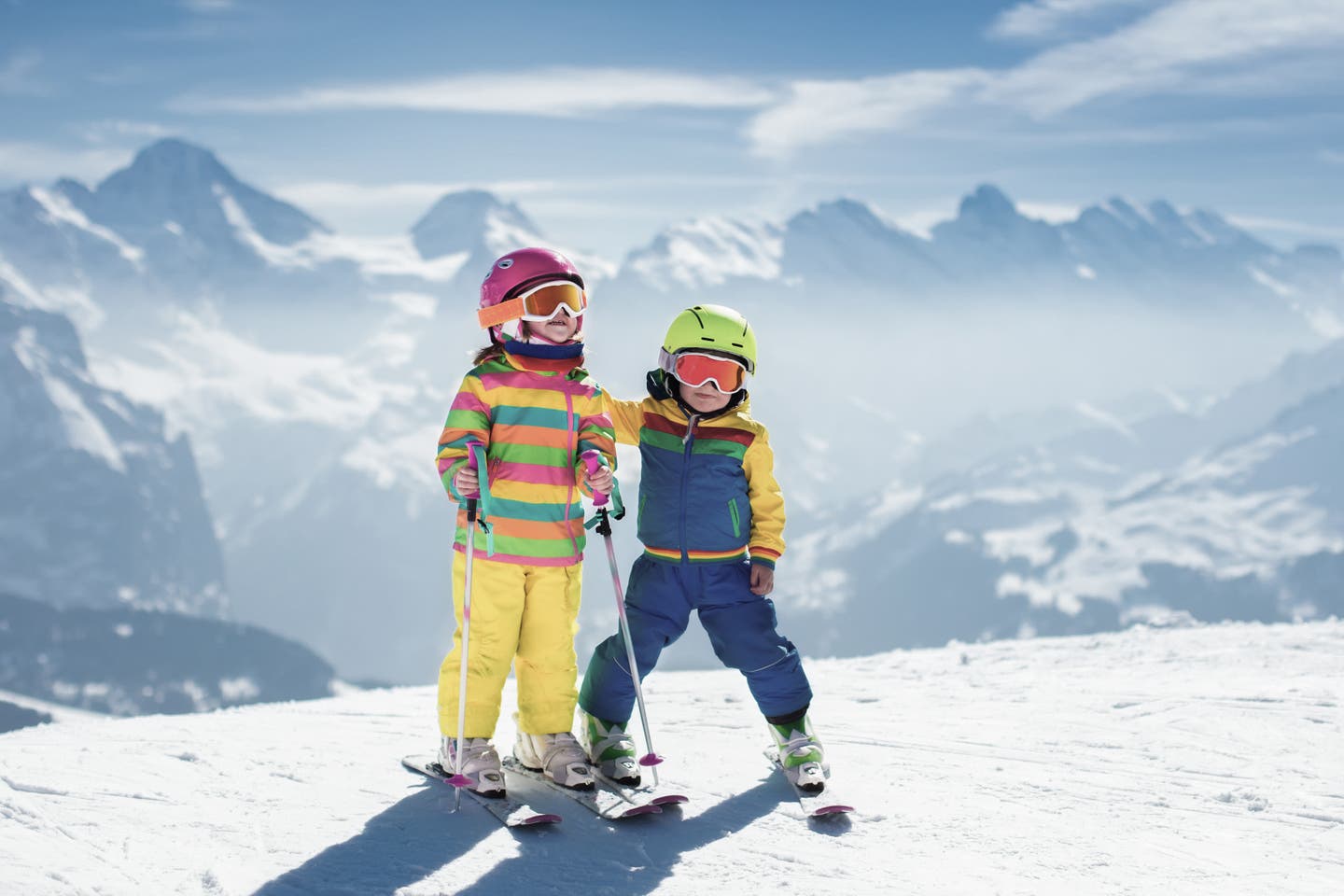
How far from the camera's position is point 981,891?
479cm

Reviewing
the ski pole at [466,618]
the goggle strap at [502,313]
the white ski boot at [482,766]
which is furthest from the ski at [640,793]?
the goggle strap at [502,313]

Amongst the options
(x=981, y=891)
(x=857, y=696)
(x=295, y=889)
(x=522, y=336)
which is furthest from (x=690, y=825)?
(x=857, y=696)

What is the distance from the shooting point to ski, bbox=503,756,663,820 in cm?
546

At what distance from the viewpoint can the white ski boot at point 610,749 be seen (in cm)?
590

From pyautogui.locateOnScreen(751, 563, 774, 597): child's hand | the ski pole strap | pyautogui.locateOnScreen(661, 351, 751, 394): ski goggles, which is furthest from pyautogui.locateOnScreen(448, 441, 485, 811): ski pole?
pyautogui.locateOnScreen(751, 563, 774, 597): child's hand

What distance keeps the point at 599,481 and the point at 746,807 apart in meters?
2.03

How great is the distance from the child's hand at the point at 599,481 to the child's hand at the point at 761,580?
1030 mm

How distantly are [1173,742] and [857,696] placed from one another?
2582 mm

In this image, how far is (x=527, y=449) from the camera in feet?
18.8

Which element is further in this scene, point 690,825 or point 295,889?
point 690,825

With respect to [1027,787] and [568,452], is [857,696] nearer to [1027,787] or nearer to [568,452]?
[1027,787]

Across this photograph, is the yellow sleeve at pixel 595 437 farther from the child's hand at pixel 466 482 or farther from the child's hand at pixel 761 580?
the child's hand at pixel 761 580

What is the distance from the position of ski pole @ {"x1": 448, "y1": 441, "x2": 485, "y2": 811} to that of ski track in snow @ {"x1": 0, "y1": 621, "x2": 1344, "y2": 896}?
197 millimetres

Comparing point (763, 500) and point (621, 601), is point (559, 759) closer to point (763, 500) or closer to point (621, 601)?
point (621, 601)
